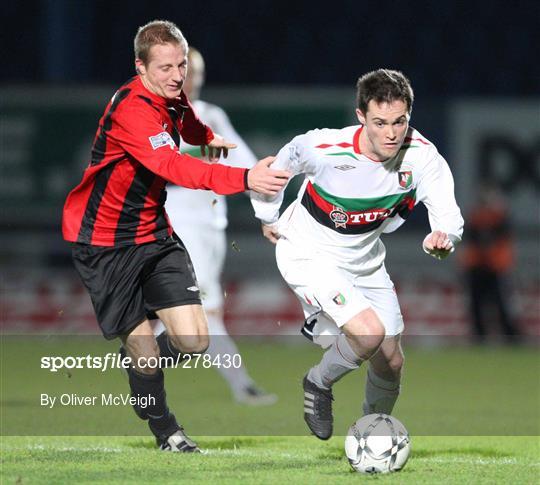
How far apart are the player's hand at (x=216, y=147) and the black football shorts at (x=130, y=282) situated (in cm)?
63

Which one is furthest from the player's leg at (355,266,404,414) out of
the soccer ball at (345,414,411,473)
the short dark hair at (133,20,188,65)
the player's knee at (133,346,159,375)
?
the short dark hair at (133,20,188,65)

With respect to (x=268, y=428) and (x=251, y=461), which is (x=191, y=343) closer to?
(x=251, y=461)

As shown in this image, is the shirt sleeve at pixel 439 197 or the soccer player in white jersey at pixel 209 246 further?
the soccer player in white jersey at pixel 209 246

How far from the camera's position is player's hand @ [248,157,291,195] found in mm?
5051

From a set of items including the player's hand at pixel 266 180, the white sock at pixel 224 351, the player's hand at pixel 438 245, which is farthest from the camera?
the white sock at pixel 224 351

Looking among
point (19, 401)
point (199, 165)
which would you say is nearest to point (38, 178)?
point (19, 401)

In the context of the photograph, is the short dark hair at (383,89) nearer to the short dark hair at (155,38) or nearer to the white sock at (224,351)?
the short dark hair at (155,38)

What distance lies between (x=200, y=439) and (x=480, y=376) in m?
4.32

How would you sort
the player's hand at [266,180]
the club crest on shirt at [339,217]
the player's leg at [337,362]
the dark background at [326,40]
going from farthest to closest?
the dark background at [326,40] < the club crest on shirt at [339,217] < the player's leg at [337,362] < the player's hand at [266,180]

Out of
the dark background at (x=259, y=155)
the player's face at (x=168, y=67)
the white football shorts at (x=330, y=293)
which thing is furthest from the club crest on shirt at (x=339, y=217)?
the dark background at (x=259, y=155)

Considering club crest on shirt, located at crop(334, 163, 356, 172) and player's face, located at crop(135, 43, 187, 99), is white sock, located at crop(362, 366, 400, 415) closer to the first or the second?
club crest on shirt, located at crop(334, 163, 356, 172)

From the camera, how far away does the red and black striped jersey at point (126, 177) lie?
5516 mm

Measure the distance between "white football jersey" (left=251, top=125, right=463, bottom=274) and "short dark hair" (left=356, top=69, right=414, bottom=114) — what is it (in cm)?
26

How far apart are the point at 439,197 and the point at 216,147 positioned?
120 cm
